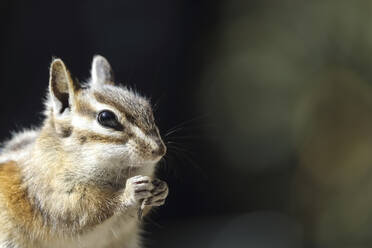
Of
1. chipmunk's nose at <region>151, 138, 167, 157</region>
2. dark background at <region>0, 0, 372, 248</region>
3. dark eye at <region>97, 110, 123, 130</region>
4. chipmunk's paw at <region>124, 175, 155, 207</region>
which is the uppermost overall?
dark eye at <region>97, 110, 123, 130</region>

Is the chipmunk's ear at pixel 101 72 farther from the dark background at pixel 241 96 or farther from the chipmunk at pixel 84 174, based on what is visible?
the dark background at pixel 241 96

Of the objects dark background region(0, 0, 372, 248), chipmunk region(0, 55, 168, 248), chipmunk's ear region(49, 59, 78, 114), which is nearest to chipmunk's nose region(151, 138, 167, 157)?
chipmunk region(0, 55, 168, 248)

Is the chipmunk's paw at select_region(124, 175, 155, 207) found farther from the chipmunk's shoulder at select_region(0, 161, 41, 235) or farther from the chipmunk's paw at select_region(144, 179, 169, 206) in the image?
the chipmunk's shoulder at select_region(0, 161, 41, 235)

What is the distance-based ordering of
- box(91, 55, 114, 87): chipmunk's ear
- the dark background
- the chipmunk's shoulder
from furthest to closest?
the dark background
box(91, 55, 114, 87): chipmunk's ear
the chipmunk's shoulder

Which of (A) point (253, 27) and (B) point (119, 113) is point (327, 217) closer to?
(A) point (253, 27)

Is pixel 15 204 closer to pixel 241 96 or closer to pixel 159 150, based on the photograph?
pixel 159 150

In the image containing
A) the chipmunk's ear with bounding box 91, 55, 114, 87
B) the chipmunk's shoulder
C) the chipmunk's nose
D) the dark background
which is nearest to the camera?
the chipmunk's nose

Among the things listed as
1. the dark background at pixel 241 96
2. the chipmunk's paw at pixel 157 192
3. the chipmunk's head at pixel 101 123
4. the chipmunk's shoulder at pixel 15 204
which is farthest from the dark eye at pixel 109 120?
the dark background at pixel 241 96
